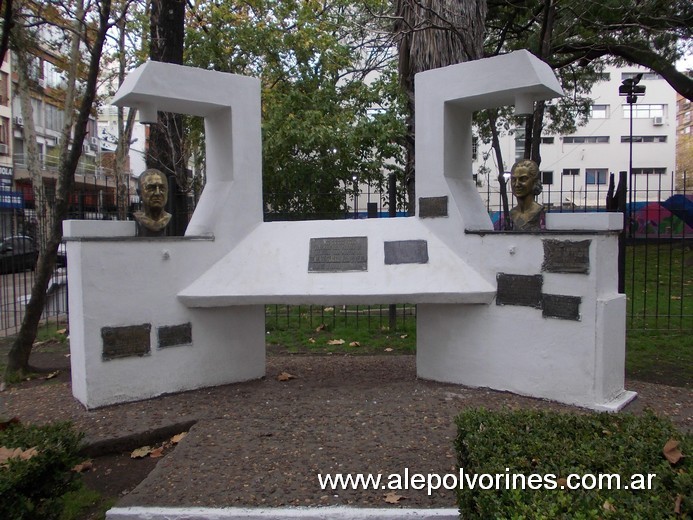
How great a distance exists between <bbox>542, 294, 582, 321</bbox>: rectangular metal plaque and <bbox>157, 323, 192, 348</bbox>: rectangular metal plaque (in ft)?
11.0

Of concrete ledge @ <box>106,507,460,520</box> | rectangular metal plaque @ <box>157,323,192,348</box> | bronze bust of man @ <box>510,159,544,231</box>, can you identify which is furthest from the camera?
rectangular metal plaque @ <box>157,323,192,348</box>

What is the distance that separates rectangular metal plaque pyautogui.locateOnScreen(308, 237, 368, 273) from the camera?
5672 mm

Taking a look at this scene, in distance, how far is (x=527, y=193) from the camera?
5391 mm

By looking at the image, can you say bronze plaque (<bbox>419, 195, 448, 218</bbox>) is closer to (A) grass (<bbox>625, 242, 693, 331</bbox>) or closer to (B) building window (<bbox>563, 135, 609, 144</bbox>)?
(A) grass (<bbox>625, 242, 693, 331</bbox>)

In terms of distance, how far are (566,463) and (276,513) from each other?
1.60m

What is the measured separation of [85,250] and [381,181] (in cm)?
658

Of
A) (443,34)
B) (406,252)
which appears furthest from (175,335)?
(443,34)

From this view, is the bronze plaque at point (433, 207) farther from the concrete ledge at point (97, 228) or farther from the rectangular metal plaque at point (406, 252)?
the concrete ledge at point (97, 228)

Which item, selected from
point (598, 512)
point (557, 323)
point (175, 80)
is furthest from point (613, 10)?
point (598, 512)

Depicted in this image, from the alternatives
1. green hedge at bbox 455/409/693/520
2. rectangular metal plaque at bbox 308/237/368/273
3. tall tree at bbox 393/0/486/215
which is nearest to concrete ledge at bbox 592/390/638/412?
green hedge at bbox 455/409/693/520

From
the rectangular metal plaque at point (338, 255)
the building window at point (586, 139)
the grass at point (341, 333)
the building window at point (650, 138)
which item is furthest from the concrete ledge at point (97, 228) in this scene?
the building window at point (650, 138)

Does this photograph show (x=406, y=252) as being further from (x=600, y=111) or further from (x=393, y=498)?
(x=600, y=111)

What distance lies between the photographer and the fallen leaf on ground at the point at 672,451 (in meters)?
2.61

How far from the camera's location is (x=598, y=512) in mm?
2248
